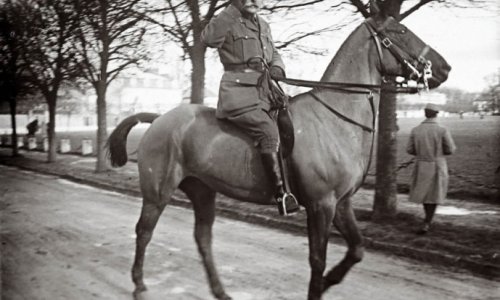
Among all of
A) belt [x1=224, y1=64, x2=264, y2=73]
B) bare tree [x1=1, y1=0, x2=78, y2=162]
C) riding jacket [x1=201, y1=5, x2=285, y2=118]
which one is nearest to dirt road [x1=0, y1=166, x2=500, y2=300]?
riding jacket [x1=201, y1=5, x2=285, y2=118]

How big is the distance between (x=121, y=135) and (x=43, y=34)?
11.0 metres

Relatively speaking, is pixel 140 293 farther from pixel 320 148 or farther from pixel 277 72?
pixel 277 72

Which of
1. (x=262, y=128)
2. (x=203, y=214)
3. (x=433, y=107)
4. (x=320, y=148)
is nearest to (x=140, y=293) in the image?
(x=203, y=214)

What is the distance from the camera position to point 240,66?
4.98 m

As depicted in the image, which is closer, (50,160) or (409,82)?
(409,82)

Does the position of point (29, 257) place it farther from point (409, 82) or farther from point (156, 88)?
point (156, 88)

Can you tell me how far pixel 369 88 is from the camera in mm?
4801

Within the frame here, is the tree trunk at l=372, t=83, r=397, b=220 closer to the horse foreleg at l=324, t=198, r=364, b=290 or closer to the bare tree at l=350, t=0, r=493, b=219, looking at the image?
the bare tree at l=350, t=0, r=493, b=219

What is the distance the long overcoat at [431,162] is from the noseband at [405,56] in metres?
→ 3.38

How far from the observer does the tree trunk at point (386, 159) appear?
27.4 feet

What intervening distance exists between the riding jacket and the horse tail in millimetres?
1324

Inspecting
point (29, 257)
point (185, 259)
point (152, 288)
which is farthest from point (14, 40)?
point (152, 288)

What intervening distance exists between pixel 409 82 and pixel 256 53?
1583 millimetres

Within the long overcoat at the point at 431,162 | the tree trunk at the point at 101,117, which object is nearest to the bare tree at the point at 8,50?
the tree trunk at the point at 101,117
